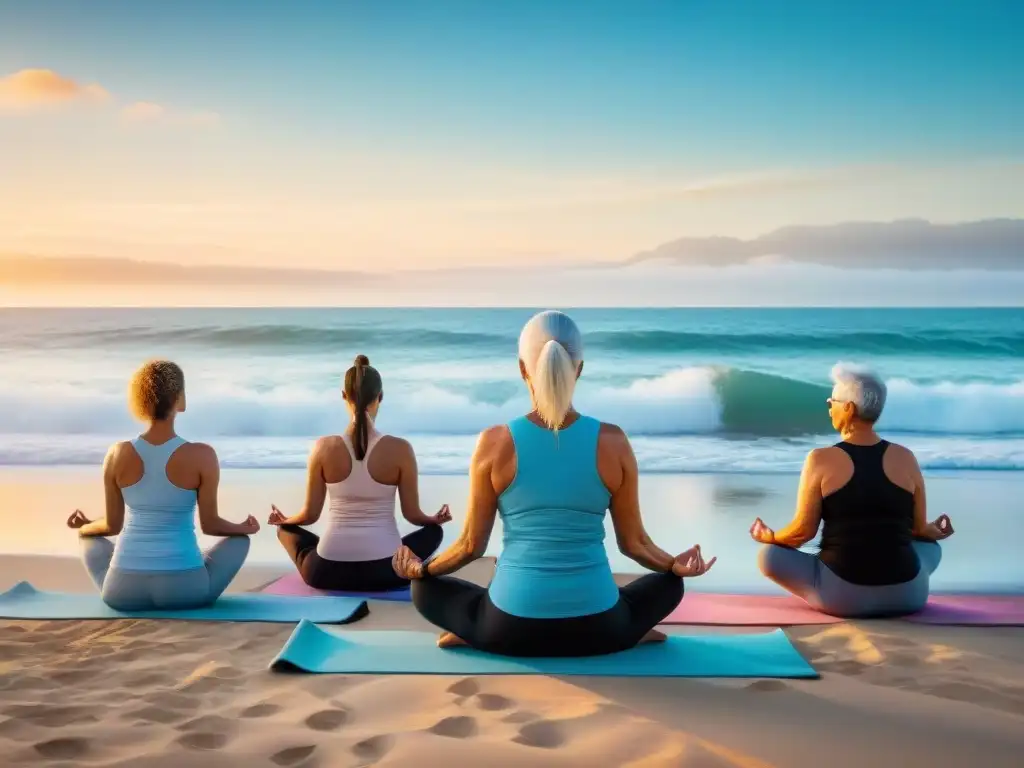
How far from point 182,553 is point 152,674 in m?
0.80

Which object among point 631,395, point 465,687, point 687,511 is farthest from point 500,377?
point 465,687

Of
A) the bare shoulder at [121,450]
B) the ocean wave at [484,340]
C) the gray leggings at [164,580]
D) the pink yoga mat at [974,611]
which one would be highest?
the ocean wave at [484,340]

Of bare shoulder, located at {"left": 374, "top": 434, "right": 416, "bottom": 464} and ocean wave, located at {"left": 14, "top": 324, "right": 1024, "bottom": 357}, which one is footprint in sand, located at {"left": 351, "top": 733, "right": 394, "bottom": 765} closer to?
bare shoulder, located at {"left": 374, "top": 434, "right": 416, "bottom": 464}

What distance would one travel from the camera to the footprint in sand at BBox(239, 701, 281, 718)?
2.74 m

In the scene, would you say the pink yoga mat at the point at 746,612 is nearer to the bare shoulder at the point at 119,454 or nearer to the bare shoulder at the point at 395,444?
the bare shoulder at the point at 395,444

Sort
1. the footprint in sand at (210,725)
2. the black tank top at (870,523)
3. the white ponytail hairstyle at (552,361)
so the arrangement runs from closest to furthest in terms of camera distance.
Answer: the footprint in sand at (210,725) → the white ponytail hairstyle at (552,361) → the black tank top at (870,523)

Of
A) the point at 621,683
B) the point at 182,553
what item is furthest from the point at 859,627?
the point at 182,553


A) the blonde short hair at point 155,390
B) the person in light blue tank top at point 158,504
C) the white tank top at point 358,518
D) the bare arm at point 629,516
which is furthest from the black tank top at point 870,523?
the blonde short hair at point 155,390

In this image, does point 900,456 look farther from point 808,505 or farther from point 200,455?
point 200,455

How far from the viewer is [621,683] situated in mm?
3004

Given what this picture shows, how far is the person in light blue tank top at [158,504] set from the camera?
12.5 ft

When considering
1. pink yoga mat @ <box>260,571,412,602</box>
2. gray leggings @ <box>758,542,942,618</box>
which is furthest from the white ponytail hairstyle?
pink yoga mat @ <box>260,571,412,602</box>

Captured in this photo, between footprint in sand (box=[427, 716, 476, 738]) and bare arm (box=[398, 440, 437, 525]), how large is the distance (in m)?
1.78

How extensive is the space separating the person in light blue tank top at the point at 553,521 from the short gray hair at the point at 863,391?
3.68ft
